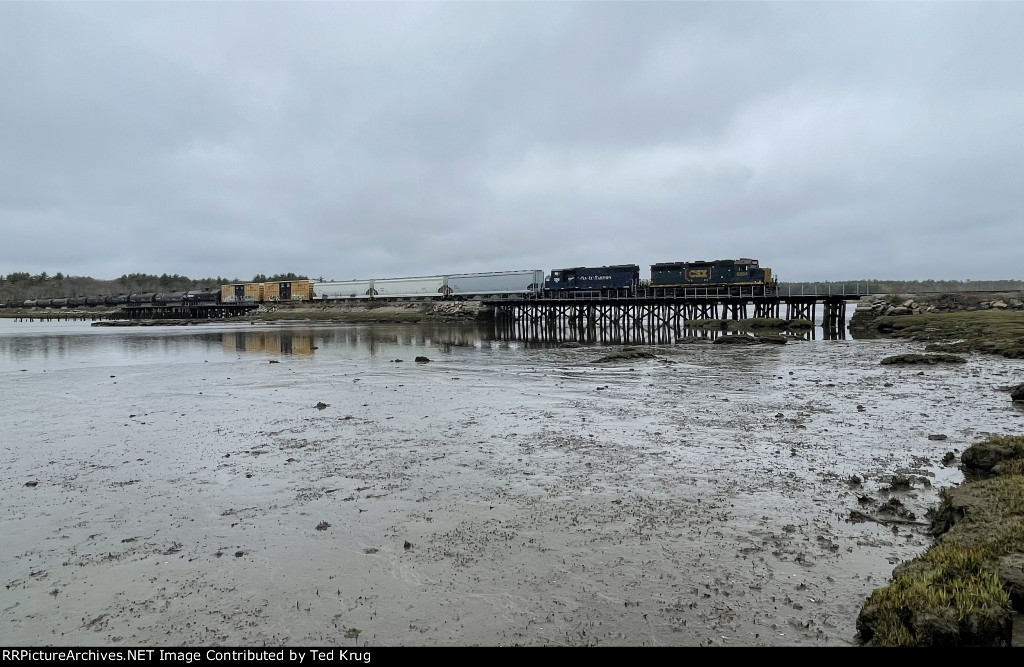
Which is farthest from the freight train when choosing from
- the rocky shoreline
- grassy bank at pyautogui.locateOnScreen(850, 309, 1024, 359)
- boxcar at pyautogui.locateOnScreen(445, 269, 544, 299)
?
the rocky shoreline

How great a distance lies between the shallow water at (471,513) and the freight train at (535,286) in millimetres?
45940

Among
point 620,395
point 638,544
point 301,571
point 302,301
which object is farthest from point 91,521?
point 302,301

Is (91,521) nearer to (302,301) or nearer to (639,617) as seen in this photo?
(639,617)

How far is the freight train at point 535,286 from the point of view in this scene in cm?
6344

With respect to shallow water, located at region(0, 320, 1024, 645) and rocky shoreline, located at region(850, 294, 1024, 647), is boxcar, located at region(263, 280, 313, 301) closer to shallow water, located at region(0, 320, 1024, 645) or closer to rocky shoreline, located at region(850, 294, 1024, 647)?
shallow water, located at region(0, 320, 1024, 645)

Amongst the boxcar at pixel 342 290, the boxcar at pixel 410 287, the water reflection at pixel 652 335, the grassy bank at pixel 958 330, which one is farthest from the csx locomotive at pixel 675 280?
the boxcar at pixel 342 290

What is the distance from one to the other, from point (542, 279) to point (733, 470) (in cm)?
6967

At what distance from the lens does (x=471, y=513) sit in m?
8.27

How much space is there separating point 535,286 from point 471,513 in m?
69.8

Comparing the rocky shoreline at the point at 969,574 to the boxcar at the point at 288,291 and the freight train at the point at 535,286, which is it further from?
the boxcar at the point at 288,291

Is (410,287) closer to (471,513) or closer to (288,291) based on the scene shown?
(288,291)

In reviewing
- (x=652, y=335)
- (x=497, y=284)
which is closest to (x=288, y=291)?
(x=497, y=284)

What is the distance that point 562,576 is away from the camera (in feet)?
20.6

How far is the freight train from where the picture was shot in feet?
208
